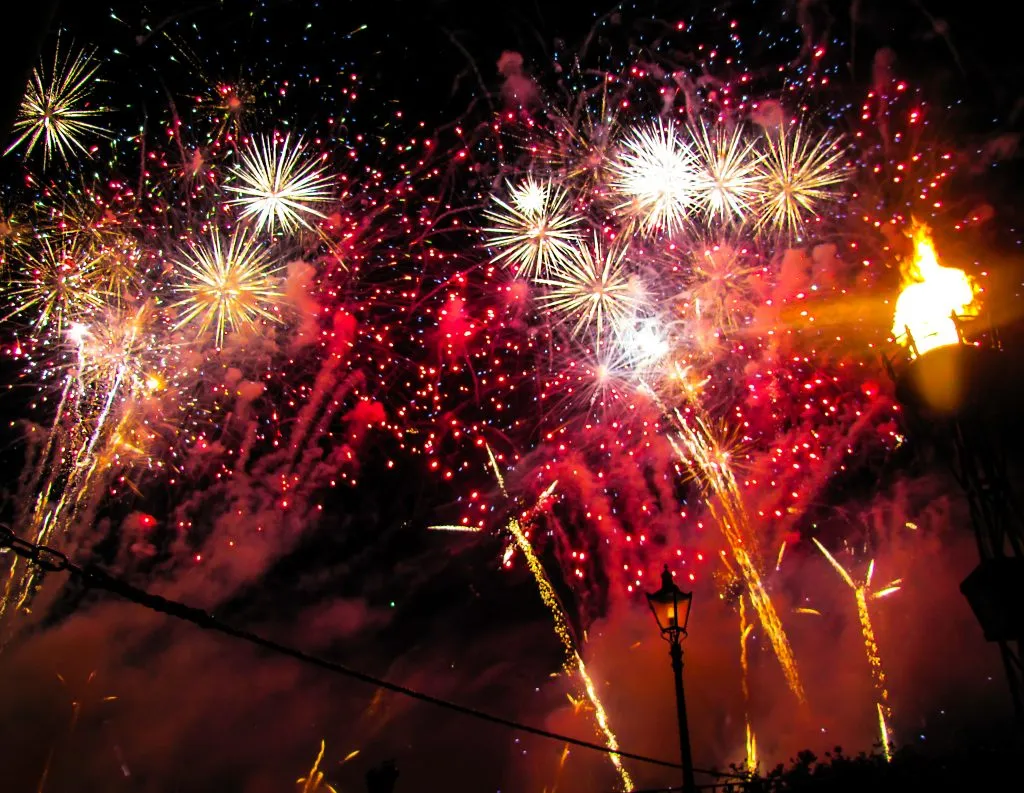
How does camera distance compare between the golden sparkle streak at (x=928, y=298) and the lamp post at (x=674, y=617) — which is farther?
the golden sparkle streak at (x=928, y=298)

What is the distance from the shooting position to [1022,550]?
376 inches

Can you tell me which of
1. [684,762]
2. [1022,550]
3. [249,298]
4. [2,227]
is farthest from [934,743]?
[2,227]

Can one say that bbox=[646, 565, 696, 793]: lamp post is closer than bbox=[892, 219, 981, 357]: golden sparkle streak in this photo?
Yes

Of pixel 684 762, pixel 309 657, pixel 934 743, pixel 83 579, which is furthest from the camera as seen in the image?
pixel 934 743

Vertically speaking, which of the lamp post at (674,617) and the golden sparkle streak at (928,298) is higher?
the golden sparkle streak at (928,298)

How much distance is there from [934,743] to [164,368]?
173 ft

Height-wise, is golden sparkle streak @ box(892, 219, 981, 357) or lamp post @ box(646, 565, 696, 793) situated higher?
golden sparkle streak @ box(892, 219, 981, 357)

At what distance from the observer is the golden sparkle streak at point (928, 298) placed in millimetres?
10438

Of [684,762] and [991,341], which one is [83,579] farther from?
[991,341]

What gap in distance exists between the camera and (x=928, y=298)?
10.7m

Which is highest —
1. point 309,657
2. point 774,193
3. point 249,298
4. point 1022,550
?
point 774,193

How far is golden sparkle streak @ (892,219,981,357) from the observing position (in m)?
10.4

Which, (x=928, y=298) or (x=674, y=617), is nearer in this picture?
(x=674, y=617)

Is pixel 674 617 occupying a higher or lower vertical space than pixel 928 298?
lower
